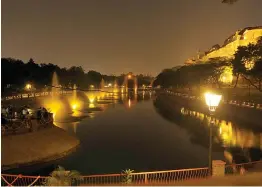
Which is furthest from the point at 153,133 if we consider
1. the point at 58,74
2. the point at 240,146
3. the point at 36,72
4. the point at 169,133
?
the point at 58,74

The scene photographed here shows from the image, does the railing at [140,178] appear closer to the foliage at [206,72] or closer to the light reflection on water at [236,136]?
the light reflection on water at [236,136]

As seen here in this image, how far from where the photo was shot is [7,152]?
2670 cm

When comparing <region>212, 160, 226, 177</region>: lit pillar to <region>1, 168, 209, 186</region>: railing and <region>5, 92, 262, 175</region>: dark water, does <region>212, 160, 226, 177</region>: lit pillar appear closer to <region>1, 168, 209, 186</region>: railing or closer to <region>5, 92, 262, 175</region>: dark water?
<region>1, 168, 209, 186</region>: railing

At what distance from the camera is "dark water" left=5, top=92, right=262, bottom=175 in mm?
30406

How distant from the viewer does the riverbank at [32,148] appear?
2658cm

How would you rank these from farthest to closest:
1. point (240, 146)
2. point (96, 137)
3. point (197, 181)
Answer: point (96, 137) < point (240, 146) < point (197, 181)

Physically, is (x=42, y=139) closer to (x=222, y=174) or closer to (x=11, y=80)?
(x=222, y=174)

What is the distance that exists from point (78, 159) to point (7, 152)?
676 cm

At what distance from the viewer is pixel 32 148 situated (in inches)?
1120

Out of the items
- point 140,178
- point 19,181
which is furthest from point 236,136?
point 19,181

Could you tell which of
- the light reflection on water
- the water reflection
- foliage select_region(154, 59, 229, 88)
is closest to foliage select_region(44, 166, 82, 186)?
the water reflection

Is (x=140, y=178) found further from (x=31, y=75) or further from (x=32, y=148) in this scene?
(x=31, y=75)

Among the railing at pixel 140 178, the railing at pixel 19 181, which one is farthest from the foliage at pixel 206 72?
the railing at pixel 19 181

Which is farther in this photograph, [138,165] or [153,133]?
[153,133]
